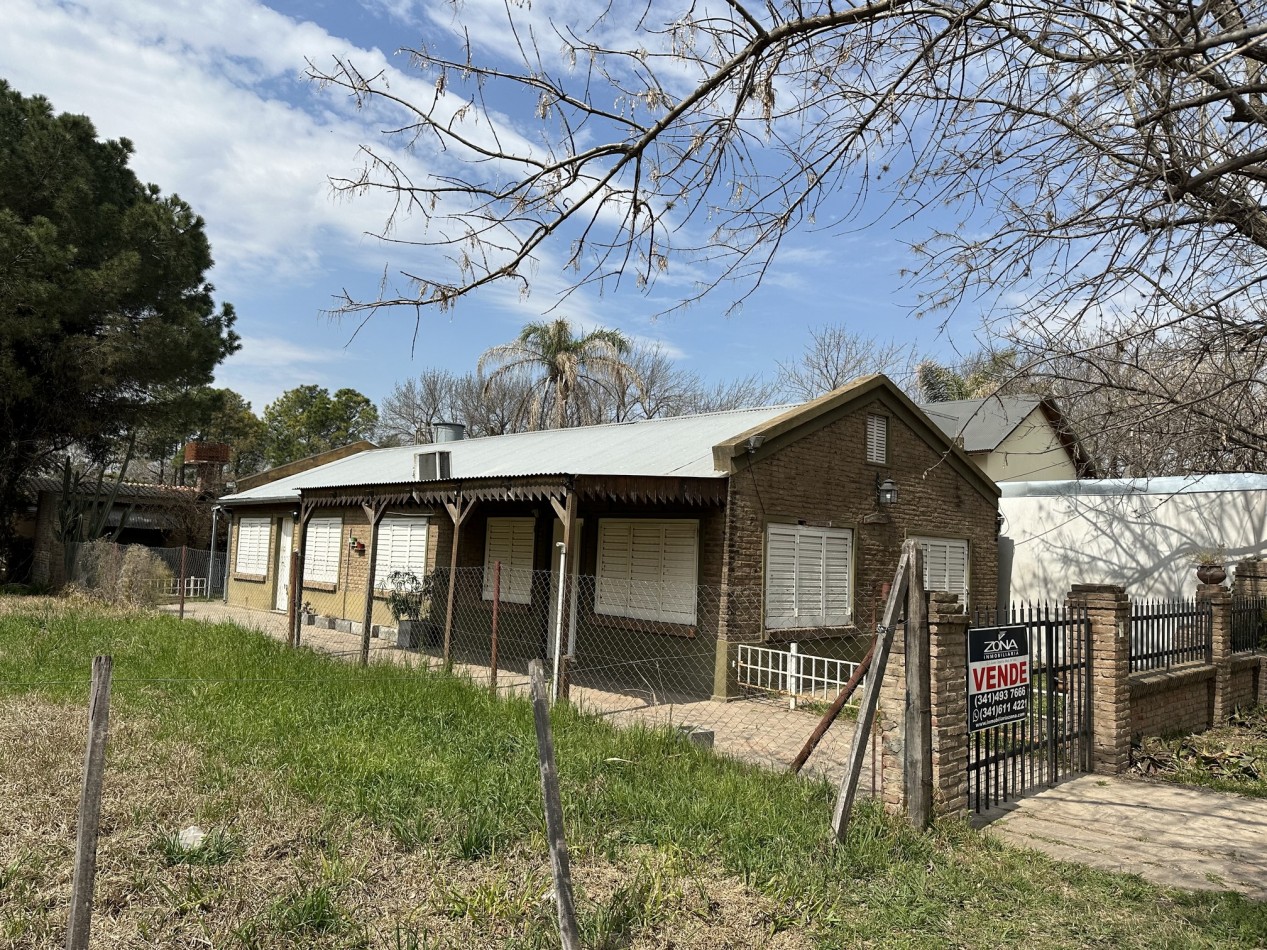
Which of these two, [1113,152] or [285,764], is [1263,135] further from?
[285,764]

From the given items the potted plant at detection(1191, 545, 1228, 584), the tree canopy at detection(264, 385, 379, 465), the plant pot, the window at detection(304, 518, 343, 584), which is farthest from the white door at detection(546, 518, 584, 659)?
the tree canopy at detection(264, 385, 379, 465)

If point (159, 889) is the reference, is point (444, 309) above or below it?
above

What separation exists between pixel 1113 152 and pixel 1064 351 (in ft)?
4.41

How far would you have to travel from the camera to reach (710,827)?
546 centimetres

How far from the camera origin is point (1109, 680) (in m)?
8.41

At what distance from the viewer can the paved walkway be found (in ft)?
19.1

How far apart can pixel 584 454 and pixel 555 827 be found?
12.0 meters

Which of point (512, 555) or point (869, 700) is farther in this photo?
point (512, 555)

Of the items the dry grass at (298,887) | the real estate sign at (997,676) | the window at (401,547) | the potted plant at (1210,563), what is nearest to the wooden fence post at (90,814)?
the dry grass at (298,887)

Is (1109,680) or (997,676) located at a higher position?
(997,676)

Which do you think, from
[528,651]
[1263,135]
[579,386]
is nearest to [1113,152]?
[1263,135]

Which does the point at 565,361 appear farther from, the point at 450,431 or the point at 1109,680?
the point at 1109,680

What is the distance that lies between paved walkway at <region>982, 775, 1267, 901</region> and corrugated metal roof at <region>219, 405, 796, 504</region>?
5.84 metres

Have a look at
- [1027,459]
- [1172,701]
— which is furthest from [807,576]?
[1027,459]
